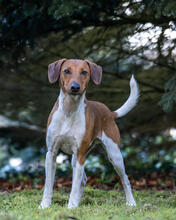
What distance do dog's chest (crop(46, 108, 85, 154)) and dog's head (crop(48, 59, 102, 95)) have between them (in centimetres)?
33

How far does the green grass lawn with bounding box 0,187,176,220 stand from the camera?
3.76 m

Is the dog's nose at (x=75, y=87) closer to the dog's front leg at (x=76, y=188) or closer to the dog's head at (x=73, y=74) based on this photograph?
the dog's head at (x=73, y=74)

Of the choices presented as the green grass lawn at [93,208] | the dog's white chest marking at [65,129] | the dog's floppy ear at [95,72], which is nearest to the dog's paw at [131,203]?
the green grass lawn at [93,208]

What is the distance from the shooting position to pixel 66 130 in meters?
4.70

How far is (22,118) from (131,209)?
6.08 meters

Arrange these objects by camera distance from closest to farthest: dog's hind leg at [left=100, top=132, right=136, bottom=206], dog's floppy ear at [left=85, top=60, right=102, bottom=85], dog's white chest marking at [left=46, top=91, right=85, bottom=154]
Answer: dog's white chest marking at [left=46, top=91, right=85, bottom=154]
dog's floppy ear at [left=85, top=60, right=102, bottom=85]
dog's hind leg at [left=100, top=132, right=136, bottom=206]

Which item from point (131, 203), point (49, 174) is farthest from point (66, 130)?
point (131, 203)

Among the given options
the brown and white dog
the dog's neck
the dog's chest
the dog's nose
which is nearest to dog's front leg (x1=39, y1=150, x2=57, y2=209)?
the brown and white dog

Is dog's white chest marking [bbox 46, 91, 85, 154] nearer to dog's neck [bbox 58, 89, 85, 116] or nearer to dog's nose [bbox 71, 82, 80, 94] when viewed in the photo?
dog's neck [bbox 58, 89, 85, 116]

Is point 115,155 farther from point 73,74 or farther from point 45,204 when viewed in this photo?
point 73,74

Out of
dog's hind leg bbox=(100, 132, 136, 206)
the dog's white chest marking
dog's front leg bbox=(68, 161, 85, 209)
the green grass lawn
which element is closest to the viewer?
the green grass lawn

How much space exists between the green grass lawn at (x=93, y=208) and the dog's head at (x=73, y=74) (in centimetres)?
133

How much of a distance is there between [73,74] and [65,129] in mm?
675

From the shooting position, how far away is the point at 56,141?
4746 millimetres
